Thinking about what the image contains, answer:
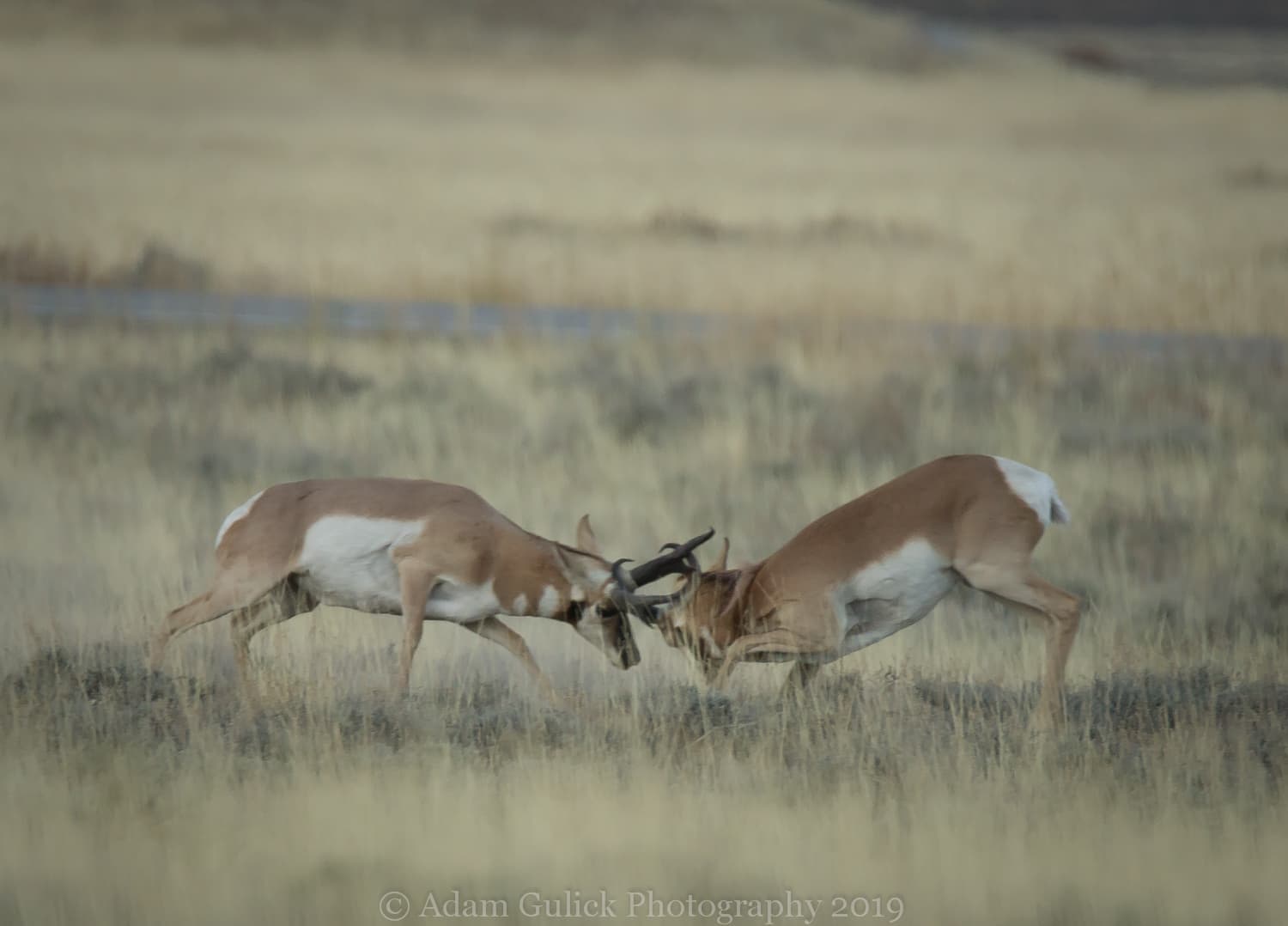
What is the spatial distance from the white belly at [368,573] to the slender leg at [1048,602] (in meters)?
2.40

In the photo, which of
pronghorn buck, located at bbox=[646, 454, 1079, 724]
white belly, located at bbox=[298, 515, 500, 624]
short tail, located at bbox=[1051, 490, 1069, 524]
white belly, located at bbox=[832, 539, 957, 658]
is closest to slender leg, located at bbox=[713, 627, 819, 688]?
pronghorn buck, located at bbox=[646, 454, 1079, 724]

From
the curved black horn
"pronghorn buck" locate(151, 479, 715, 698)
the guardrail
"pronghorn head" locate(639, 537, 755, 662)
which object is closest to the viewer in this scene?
"pronghorn buck" locate(151, 479, 715, 698)

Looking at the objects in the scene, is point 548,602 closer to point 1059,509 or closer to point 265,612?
point 265,612

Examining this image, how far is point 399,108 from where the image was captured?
58.0m

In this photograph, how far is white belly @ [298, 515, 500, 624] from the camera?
31.3 feet

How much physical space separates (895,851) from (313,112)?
5033cm

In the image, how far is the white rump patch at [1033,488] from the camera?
954cm

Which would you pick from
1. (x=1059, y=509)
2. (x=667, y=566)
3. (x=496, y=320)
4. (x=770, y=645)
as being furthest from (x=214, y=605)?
(x=496, y=320)

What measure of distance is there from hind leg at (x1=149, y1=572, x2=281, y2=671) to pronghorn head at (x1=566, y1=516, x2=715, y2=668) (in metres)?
1.55

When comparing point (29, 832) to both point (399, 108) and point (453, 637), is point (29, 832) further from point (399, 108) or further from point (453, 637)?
point (399, 108)

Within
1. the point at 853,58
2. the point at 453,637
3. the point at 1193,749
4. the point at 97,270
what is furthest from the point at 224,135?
the point at 1193,749

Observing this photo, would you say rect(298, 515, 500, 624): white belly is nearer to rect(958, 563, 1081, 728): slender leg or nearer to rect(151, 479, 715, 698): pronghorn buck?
rect(151, 479, 715, 698): pronghorn buck

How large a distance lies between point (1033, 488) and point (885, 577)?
83 centimetres

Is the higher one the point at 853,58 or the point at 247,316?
the point at 853,58
